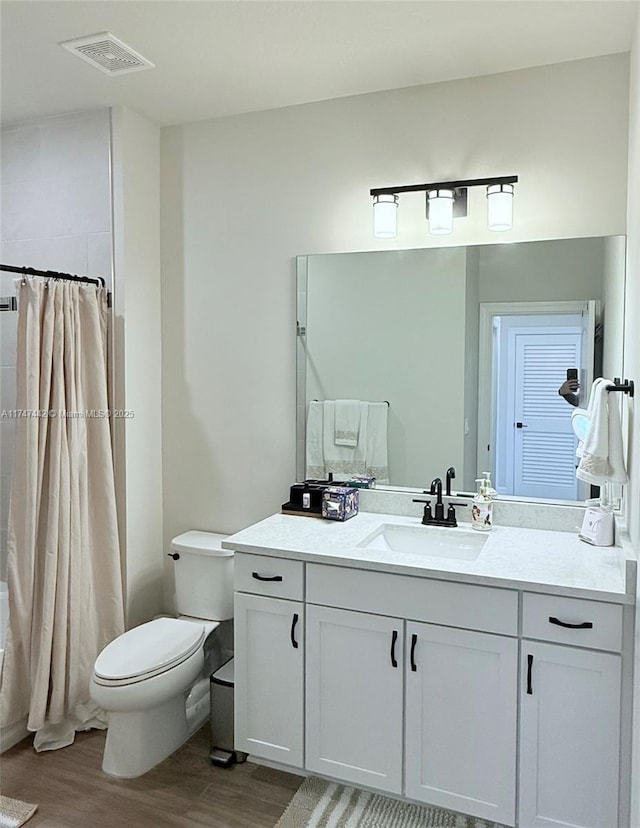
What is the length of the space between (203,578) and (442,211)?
183cm

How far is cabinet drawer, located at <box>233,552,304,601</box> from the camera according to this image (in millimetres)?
2279

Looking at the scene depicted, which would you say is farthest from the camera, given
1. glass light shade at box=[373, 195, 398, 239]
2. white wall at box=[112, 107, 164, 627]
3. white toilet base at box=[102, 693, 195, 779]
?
white wall at box=[112, 107, 164, 627]

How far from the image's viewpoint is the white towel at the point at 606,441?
2.18 meters

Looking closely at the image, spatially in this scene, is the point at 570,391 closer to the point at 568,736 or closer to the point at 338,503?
the point at 338,503

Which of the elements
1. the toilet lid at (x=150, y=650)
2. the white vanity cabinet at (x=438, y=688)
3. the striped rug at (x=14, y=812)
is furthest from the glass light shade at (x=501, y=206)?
the striped rug at (x=14, y=812)

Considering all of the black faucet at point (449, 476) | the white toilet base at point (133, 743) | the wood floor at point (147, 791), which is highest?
the black faucet at point (449, 476)

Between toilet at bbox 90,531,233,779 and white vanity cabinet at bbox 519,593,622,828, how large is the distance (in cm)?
126

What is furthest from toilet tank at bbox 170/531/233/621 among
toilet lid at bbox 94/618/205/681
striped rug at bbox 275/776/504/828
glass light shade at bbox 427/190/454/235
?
glass light shade at bbox 427/190/454/235

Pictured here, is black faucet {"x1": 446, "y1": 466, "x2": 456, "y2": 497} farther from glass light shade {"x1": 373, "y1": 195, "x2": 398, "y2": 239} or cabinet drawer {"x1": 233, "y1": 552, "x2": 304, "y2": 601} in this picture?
glass light shade {"x1": 373, "y1": 195, "x2": 398, "y2": 239}

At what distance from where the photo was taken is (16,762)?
2.52 metres

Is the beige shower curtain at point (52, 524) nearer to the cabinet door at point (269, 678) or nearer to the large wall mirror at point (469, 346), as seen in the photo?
the cabinet door at point (269, 678)

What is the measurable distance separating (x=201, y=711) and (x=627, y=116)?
9.40ft

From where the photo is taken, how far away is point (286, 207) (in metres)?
2.90

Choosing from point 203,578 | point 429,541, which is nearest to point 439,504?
point 429,541
